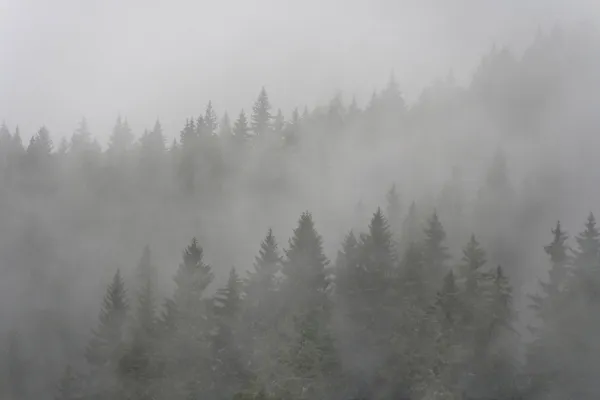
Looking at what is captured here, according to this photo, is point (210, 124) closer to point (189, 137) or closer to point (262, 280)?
point (189, 137)

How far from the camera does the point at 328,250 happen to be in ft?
241

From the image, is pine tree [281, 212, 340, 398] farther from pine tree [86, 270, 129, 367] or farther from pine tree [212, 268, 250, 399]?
pine tree [86, 270, 129, 367]

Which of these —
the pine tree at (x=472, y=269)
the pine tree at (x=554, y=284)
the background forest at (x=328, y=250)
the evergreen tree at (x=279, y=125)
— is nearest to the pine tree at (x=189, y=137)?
the background forest at (x=328, y=250)

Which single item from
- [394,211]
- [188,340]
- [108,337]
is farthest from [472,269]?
[394,211]

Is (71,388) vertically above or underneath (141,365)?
underneath

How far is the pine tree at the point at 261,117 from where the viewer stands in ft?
320

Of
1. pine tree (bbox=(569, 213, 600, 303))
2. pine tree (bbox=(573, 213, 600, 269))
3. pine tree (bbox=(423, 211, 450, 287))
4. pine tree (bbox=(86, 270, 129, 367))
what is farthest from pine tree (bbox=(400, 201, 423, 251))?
pine tree (bbox=(86, 270, 129, 367))

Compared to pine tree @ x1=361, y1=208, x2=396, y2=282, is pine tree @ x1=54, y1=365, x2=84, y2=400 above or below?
below

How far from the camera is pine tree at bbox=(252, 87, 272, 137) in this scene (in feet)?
320

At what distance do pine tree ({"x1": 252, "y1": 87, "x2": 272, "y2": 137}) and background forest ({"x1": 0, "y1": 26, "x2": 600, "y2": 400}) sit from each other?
43 centimetres

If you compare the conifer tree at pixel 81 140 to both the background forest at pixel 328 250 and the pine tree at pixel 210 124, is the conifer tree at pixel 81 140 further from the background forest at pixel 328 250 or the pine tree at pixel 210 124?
the pine tree at pixel 210 124

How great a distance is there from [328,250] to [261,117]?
32.2 m

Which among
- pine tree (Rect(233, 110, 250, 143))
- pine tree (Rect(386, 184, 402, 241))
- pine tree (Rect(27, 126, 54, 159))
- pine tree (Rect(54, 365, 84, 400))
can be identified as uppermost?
pine tree (Rect(233, 110, 250, 143))

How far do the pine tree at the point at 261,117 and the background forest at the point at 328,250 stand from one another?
434 mm
